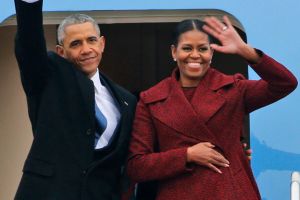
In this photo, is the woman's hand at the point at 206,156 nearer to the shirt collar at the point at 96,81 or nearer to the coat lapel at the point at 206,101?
the coat lapel at the point at 206,101

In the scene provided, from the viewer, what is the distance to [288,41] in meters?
2.94

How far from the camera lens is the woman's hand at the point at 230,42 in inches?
87.2

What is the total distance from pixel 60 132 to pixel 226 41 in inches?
21.1

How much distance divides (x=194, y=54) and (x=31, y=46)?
1.52ft

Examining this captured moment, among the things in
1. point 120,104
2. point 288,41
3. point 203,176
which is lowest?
point 203,176

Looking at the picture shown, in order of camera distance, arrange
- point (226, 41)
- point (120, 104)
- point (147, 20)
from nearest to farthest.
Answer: point (226, 41)
point (120, 104)
point (147, 20)

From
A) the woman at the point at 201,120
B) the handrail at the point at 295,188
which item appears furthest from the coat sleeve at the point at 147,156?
the handrail at the point at 295,188

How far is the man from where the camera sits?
7.32ft

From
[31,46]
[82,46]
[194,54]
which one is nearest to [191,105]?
[194,54]

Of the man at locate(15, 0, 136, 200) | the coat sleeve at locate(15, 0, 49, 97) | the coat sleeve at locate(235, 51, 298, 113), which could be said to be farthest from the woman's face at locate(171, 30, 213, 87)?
the coat sleeve at locate(15, 0, 49, 97)

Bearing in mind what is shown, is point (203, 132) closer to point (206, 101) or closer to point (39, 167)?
point (206, 101)

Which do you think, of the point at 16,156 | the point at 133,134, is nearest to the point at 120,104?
the point at 133,134

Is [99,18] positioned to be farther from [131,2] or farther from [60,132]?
[60,132]

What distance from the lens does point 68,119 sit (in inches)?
90.3
